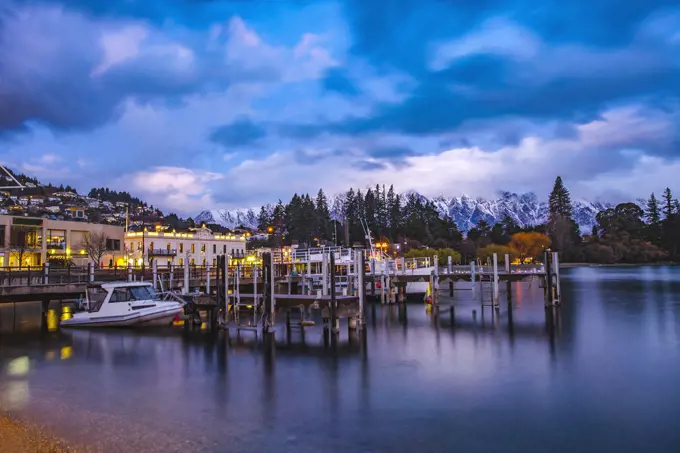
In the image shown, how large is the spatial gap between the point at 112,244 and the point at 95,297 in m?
53.5

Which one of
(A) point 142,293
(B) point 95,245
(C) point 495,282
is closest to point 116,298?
(A) point 142,293

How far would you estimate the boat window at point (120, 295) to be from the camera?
34.4 meters

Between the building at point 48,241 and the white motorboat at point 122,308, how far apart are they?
3742 cm

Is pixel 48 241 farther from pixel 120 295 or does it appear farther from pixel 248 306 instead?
pixel 248 306

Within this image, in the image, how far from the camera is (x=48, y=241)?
250 feet

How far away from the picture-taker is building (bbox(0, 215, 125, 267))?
229 ft

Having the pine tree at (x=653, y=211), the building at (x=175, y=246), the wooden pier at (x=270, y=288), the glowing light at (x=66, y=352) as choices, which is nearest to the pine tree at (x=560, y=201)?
the pine tree at (x=653, y=211)

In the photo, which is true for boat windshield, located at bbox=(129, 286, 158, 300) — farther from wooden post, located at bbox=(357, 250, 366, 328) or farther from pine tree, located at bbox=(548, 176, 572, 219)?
pine tree, located at bbox=(548, 176, 572, 219)

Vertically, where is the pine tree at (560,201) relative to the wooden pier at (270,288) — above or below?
above

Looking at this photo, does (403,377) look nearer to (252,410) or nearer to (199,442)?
(252,410)

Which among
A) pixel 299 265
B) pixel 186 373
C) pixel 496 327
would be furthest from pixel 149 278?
pixel 496 327

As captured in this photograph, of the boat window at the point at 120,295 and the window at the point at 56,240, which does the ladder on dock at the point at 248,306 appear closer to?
the boat window at the point at 120,295

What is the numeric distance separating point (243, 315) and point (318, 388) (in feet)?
81.2

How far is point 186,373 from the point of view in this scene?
22.8 meters
